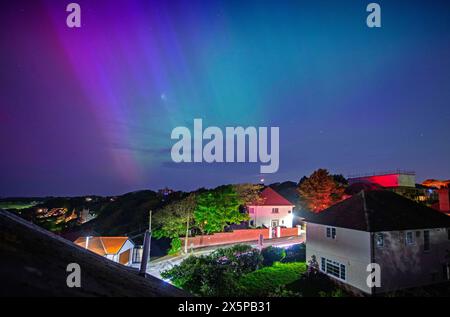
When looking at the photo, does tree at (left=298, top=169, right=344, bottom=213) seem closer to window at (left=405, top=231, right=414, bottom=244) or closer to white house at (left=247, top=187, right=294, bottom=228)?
white house at (left=247, top=187, right=294, bottom=228)

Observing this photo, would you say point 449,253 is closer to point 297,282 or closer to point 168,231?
point 297,282

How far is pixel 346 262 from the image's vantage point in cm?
1831

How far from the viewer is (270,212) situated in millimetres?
42219

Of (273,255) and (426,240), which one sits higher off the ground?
(426,240)

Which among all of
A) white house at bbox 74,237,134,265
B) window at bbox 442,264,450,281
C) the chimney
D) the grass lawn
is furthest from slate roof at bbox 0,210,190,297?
the chimney

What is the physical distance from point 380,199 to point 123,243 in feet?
85.6

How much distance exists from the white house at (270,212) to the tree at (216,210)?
820 cm

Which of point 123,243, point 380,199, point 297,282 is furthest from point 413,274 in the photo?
point 123,243

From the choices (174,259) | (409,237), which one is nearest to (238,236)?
(174,259)

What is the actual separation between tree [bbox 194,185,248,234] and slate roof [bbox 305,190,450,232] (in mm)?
12691

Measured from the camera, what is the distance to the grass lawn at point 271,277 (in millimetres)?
18031

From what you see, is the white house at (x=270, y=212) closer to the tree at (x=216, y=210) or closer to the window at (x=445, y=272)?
the tree at (x=216, y=210)

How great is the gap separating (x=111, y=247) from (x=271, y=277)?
1669cm

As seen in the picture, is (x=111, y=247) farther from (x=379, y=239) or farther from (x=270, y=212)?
(x=270, y=212)
